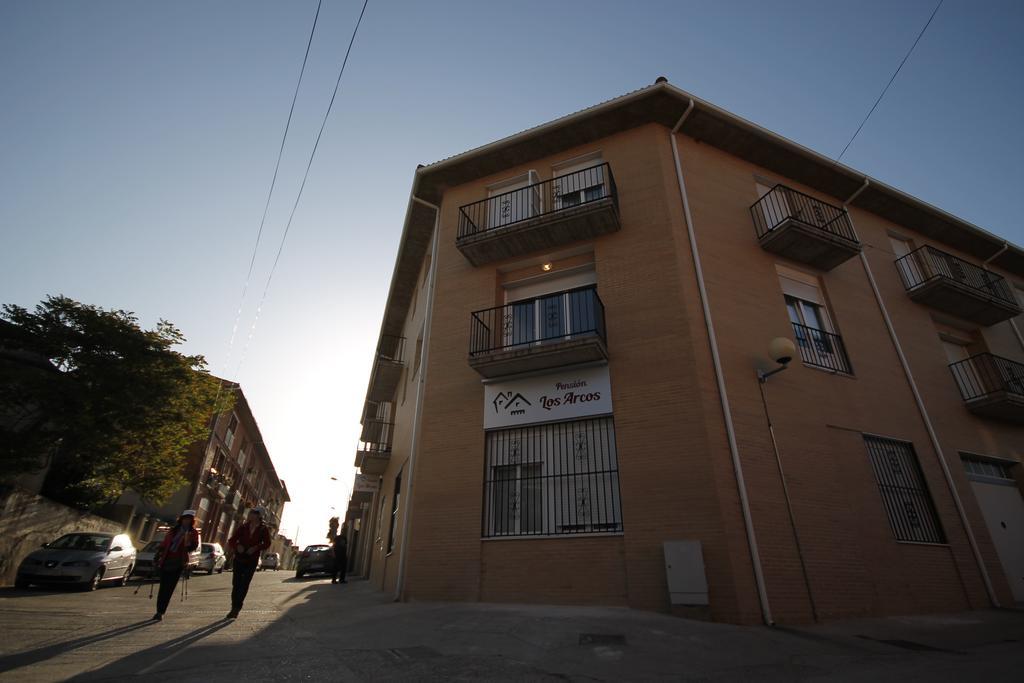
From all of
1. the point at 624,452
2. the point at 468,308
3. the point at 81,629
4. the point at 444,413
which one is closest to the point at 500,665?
the point at 624,452

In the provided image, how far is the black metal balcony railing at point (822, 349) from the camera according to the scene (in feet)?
33.4

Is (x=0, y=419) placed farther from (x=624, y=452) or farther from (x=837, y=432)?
(x=837, y=432)

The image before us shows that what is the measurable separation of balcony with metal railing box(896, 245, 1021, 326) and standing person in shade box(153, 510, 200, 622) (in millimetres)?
15885

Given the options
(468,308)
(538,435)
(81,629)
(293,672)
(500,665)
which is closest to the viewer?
(293,672)

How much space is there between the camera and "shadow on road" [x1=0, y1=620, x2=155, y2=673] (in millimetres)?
4289

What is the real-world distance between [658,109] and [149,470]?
62.6ft

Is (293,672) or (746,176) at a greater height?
(746,176)

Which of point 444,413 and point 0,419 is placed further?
point 0,419

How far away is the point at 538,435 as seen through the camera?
923 cm

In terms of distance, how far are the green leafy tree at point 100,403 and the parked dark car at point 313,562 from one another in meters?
6.86

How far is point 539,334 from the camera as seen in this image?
10.2 metres

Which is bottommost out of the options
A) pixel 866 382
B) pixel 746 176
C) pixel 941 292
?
pixel 866 382

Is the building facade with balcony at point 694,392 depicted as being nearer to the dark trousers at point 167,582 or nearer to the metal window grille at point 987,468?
the metal window grille at point 987,468

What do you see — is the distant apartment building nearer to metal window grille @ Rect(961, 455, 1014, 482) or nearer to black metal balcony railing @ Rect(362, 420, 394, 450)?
black metal balcony railing @ Rect(362, 420, 394, 450)
